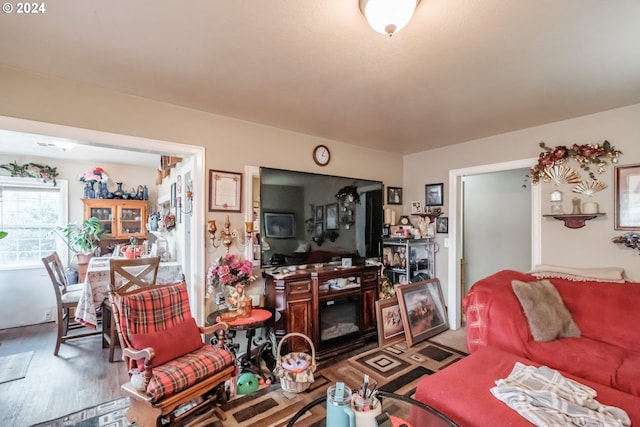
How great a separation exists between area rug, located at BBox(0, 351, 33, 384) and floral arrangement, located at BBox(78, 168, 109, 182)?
255 centimetres

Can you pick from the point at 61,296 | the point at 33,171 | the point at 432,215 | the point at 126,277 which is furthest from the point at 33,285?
the point at 432,215

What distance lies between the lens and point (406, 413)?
2.05 meters

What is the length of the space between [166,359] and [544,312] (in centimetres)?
287

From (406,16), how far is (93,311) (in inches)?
150

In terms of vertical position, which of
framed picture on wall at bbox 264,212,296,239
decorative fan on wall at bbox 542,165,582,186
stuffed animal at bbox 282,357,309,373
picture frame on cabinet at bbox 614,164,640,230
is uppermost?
decorative fan on wall at bbox 542,165,582,186

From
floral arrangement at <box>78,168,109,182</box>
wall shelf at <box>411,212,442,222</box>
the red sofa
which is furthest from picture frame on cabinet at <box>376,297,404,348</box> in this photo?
floral arrangement at <box>78,168,109,182</box>

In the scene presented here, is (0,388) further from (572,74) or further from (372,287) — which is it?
(572,74)

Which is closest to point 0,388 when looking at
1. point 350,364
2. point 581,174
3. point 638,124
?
point 350,364

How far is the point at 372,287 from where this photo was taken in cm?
341

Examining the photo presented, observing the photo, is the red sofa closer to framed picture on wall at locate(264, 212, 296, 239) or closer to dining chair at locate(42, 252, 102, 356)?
framed picture on wall at locate(264, 212, 296, 239)

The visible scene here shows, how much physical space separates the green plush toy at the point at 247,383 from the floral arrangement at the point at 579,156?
3389mm

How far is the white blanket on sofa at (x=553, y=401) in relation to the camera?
134 centimetres

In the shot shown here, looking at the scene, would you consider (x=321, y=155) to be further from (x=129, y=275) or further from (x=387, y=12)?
(x=129, y=275)

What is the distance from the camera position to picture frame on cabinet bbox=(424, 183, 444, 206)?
3.95 m
